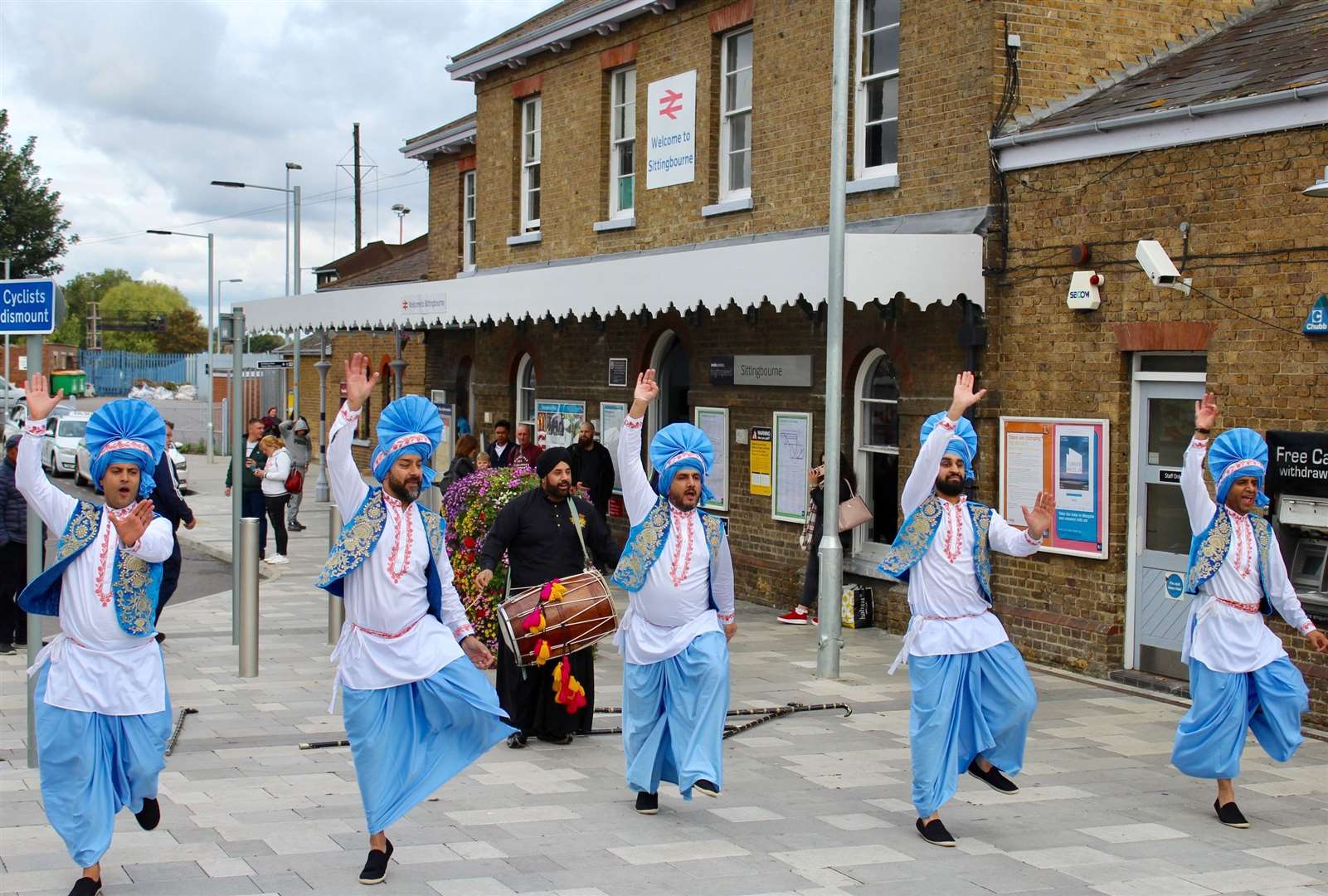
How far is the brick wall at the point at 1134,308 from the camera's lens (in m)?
10.1

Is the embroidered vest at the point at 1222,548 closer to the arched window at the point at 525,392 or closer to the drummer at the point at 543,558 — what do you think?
the drummer at the point at 543,558

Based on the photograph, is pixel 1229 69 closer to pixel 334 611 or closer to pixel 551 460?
pixel 551 460

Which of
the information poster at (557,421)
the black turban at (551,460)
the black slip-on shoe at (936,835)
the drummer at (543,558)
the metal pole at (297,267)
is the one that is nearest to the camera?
the black slip-on shoe at (936,835)

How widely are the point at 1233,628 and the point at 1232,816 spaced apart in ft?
3.04

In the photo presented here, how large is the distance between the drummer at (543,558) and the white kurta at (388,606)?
2676 millimetres

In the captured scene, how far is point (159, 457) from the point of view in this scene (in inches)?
251

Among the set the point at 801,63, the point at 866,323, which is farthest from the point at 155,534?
the point at 801,63

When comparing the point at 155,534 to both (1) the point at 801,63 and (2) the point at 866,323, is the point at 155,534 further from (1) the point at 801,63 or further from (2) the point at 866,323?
(1) the point at 801,63

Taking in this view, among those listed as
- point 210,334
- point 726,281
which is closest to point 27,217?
point 210,334

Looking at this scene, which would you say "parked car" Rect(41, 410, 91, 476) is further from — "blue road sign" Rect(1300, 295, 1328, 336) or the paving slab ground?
"blue road sign" Rect(1300, 295, 1328, 336)

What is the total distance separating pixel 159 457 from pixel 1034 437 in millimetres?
7719

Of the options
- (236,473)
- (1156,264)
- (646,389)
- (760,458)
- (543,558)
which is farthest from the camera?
(760,458)

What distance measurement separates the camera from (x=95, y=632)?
617 centimetres

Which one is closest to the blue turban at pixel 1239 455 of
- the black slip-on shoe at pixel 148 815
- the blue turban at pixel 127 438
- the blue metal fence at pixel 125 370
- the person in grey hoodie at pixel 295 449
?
the blue turban at pixel 127 438
